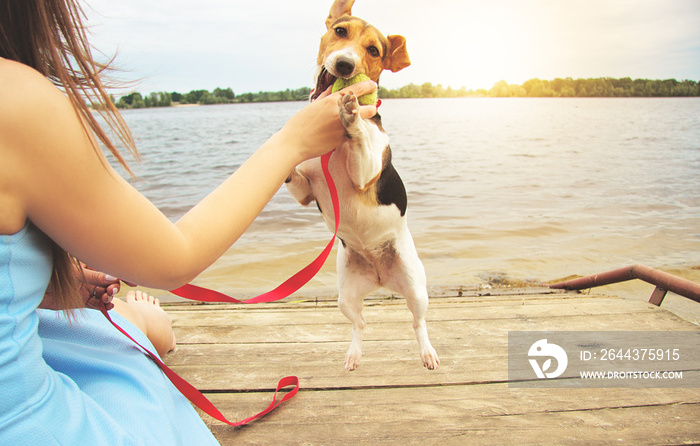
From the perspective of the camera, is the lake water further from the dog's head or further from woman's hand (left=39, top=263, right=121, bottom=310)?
woman's hand (left=39, top=263, right=121, bottom=310)

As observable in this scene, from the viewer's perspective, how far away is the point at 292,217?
26.3 ft

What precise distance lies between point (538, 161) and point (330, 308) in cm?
1268

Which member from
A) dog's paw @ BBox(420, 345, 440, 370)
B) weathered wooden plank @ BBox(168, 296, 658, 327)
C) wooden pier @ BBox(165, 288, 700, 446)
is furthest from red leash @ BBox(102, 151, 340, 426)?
weathered wooden plank @ BBox(168, 296, 658, 327)

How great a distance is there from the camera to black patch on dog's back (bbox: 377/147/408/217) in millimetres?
2271

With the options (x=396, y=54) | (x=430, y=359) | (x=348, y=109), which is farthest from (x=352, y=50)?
(x=430, y=359)

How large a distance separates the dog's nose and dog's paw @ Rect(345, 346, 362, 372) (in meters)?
1.51

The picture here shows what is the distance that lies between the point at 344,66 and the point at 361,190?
0.57 m

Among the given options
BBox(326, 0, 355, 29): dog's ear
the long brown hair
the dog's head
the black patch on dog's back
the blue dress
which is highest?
BBox(326, 0, 355, 29): dog's ear

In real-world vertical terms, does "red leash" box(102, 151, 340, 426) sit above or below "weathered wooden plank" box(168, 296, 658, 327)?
above

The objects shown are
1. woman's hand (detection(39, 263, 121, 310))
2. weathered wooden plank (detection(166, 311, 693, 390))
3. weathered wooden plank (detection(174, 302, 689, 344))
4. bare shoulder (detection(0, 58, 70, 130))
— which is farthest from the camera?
→ weathered wooden plank (detection(174, 302, 689, 344))

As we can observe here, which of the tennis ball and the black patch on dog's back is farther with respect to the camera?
the black patch on dog's back

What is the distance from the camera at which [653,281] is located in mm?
3285

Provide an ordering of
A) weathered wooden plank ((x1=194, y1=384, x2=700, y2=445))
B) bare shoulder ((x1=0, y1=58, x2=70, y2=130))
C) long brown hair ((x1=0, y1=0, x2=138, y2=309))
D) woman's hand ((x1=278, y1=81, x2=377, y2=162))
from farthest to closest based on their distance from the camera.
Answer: weathered wooden plank ((x1=194, y1=384, x2=700, y2=445)), woman's hand ((x1=278, y1=81, x2=377, y2=162)), long brown hair ((x1=0, y1=0, x2=138, y2=309)), bare shoulder ((x1=0, y1=58, x2=70, y2=130))

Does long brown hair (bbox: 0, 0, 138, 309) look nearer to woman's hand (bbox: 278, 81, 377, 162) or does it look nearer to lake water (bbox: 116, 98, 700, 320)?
woman's hand (bbox: 278, 81, 377, 162)
